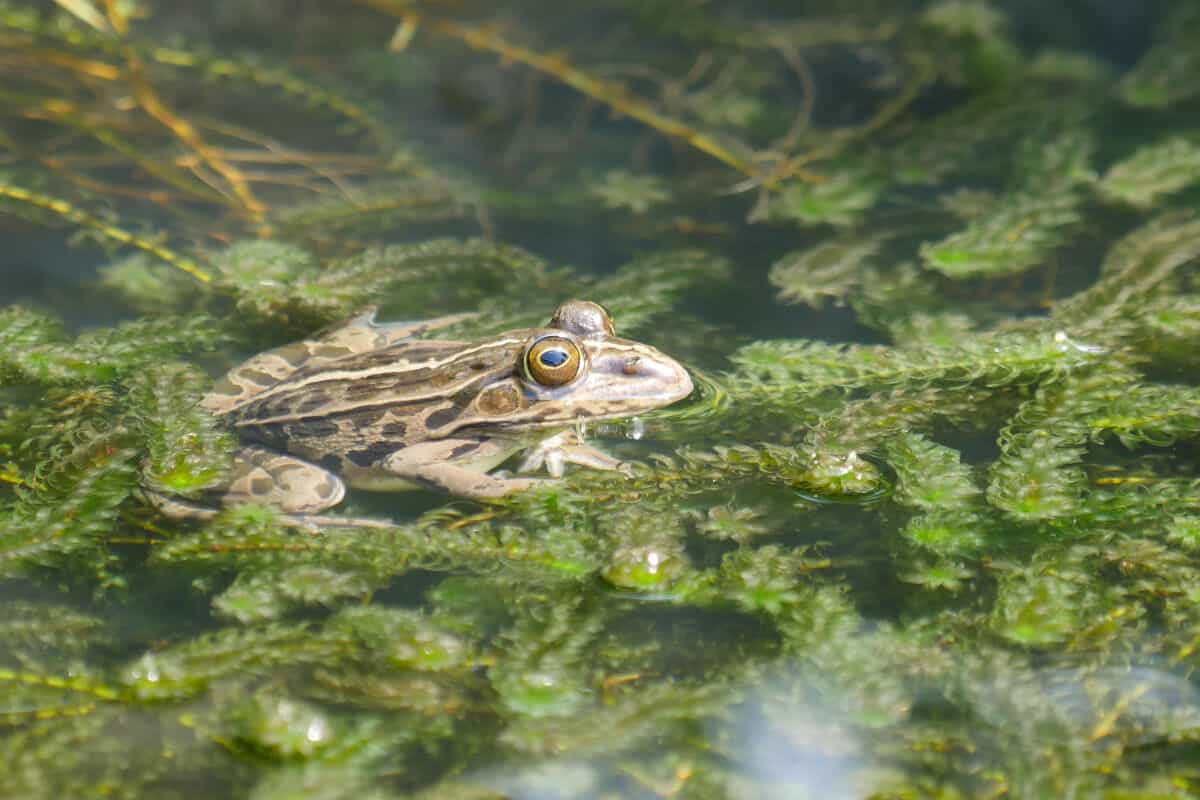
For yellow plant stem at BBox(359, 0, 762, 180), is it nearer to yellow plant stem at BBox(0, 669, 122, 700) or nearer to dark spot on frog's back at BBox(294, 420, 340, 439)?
dark spot on frog's back at BBox(294, 420, 340, 439)

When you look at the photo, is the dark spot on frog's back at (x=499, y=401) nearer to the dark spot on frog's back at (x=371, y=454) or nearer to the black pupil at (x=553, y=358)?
the black pupil at (x=553, y=358)

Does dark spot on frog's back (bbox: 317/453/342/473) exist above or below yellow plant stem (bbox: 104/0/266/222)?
below

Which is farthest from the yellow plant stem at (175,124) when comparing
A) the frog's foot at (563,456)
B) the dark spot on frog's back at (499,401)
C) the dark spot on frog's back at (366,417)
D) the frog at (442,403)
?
the frog's foot at (563,456)

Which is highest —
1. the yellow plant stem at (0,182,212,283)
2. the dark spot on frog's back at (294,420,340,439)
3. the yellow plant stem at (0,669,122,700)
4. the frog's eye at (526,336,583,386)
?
the yellow plant stem at (0,182,212,283)

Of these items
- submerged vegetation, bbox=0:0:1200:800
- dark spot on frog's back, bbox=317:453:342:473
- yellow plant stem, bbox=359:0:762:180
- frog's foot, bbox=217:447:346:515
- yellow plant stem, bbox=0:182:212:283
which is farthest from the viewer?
yellow plant stem, bbox=359:0:762:180

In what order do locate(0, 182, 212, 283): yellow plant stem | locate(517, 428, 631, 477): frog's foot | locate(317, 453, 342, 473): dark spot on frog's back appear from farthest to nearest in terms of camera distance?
locate(0, 182, 212, 283): yellow plant stem < locate(317, 453, 342, 473): dark spot on frog's back < locate(517, 428, 631, 477): frog's foot

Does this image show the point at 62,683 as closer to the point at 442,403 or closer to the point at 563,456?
the point at 442,403

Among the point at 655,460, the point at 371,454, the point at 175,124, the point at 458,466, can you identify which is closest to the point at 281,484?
the point at 371,454

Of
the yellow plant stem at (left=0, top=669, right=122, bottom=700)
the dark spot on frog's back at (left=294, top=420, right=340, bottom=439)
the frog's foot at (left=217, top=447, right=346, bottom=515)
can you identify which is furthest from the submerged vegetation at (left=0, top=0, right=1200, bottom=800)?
the dark spot on frog's back at (left=294, top=420, right=340, bottom=439)
